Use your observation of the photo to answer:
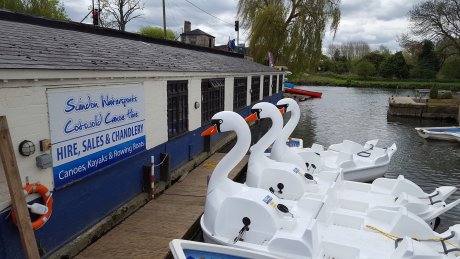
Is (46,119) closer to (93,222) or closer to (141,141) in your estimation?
(93,222)

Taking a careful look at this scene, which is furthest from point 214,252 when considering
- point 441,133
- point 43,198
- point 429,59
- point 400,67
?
point 400,67

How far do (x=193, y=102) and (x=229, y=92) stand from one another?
4.39 m

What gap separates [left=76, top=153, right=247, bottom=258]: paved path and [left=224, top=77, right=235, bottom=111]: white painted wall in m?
6.37

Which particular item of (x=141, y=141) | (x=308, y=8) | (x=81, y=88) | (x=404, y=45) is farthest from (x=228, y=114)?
(x=404, y=45)

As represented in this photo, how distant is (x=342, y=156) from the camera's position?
40.1 ft

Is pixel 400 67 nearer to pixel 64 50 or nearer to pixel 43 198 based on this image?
pixel 64 50

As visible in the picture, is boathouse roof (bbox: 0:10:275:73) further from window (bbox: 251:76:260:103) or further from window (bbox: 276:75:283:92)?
window (bbox: 276:75:283:92)

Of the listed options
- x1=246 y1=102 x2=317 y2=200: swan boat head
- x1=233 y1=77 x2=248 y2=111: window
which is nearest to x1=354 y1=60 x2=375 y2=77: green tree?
x1=233 y1=77 x2=248 y2=111: window

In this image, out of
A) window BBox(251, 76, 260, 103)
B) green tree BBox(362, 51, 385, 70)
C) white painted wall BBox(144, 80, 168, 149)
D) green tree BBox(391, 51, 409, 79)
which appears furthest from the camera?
green tree BBox(362, 51, 385, 70)

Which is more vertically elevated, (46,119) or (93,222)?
(46,119)

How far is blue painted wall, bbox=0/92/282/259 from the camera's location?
16.7ft

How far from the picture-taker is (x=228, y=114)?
290 inches

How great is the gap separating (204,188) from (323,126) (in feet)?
49.0

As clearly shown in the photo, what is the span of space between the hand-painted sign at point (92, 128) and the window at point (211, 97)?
446cm
